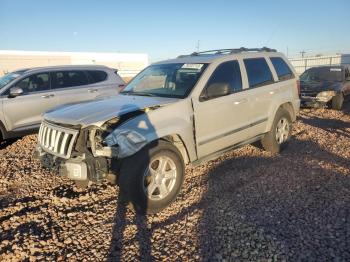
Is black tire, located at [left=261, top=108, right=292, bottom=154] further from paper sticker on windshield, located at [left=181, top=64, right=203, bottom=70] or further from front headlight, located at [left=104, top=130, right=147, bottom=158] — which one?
front headlight, located at [left=104, top=130, right=147, bottom=158]

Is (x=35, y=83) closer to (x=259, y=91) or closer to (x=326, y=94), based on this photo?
(x=259, y=91)

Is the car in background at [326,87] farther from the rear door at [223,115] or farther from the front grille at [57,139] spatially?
the front grille at [57,139]

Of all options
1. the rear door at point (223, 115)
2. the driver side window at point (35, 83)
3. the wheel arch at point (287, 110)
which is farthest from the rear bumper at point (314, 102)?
the driver side window at point (35, 83)

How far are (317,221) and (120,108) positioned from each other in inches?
107

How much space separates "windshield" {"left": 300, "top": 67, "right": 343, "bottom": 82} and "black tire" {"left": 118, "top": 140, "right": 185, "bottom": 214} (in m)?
10.5

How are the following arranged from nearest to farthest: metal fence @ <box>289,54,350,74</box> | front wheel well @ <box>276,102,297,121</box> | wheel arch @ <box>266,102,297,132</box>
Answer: wheel arch @ <box>266,102,297,132</box> → front wheel well @ <box>276,102,297,121</box> → metal fence @ <box>289,54,350,74</box>

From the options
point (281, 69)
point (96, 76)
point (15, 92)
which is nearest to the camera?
point (281, 69)

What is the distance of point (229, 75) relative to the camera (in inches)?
216

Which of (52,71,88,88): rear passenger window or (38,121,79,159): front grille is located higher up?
(52,71,88,88): rear passenger window

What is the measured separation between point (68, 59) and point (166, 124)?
5744 cm

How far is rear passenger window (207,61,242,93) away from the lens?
17.2ft

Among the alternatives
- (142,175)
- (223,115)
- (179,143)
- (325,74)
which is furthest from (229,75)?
(325,74)

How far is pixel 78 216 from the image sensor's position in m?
4.29

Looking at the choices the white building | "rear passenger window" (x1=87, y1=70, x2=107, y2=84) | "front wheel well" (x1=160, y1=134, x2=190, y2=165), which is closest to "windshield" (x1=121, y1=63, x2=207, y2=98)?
"front wheel well" (x1=160, y1=134, x2=190, y2=165)
